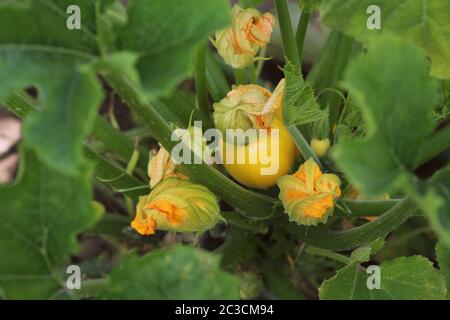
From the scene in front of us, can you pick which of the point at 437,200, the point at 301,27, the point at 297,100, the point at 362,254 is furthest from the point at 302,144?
the point at 437,200

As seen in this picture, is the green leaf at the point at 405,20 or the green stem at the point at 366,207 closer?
the green leaf at the point at 405,20

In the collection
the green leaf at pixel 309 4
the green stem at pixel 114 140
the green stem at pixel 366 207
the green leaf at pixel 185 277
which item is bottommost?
the green leaf at pixel 185 277

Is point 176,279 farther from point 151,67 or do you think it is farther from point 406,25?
point 406,25

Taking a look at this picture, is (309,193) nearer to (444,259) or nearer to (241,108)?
(241,108)

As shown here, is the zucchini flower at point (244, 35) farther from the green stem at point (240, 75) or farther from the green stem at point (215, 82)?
the green stem at point (215, 82)

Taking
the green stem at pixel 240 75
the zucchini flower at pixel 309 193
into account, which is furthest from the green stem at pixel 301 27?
the zucchini flower at pixel 309 193

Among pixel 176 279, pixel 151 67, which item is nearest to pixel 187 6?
pixel 151 67
